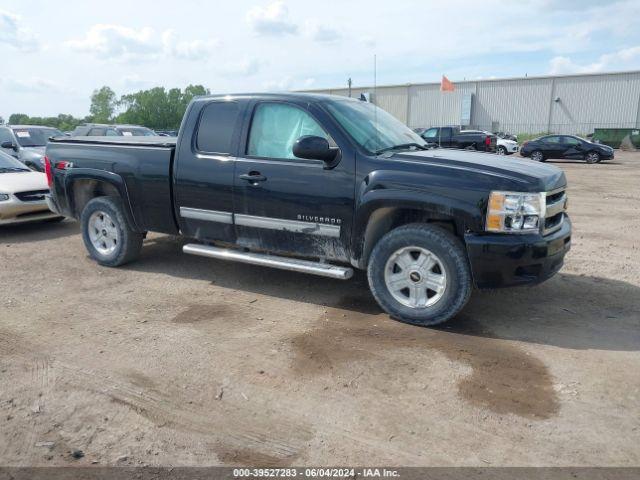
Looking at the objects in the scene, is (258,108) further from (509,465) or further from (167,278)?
(509,465)

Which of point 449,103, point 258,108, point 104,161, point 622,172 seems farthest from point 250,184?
point 449,103

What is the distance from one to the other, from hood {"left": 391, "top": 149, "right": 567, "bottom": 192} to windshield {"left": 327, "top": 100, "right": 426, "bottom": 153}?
31 cm

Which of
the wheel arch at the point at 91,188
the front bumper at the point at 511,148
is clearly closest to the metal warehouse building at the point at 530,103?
the front bumper at the point at 511,148

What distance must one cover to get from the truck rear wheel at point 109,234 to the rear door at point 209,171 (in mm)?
1000

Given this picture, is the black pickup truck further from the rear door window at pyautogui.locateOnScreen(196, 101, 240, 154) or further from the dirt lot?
the dirt lot

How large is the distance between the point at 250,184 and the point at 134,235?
2001 millimetres

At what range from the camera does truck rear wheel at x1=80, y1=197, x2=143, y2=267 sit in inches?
245

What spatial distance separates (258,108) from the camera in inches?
206

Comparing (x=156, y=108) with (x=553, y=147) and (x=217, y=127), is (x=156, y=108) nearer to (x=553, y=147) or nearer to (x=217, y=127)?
(x=553, y=147)

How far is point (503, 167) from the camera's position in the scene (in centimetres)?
437

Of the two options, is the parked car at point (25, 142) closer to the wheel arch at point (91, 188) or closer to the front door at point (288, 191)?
the wheel arch at point (91, 188)

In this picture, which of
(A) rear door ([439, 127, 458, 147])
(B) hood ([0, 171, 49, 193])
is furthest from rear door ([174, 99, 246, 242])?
(A) rear door ([439, 127, 458, 147])

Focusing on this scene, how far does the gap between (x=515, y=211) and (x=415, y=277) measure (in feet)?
3.19

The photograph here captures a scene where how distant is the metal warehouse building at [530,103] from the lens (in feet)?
154
